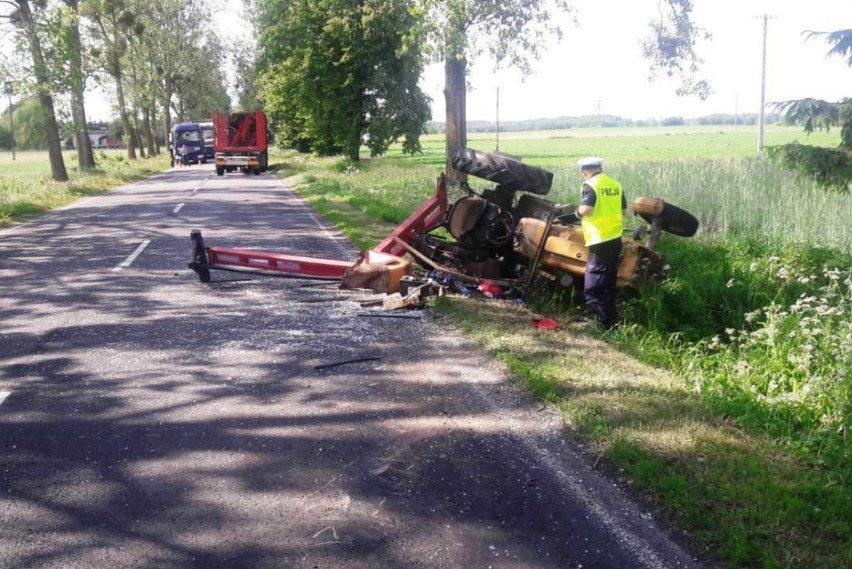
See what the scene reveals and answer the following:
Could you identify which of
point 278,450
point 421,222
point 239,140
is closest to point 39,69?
point 239,140

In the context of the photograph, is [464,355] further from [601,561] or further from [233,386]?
[601,561]

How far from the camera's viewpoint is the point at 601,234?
692 cm

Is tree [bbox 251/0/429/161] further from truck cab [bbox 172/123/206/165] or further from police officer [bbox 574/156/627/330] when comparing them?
police officer [bbox 574/156/627/330]

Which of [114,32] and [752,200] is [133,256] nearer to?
[752,200]

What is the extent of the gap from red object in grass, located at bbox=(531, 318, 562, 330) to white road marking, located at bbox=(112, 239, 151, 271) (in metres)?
6.11

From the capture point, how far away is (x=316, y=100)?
1476 inches

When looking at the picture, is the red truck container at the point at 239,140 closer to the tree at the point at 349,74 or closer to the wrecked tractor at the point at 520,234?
the tree at the point at 349,74

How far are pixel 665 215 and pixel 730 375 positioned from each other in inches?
77.9

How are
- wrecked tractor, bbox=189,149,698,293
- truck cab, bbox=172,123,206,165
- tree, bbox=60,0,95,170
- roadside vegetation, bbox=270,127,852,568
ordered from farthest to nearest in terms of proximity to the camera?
truck cab, bbox=172,123,206,165 < tree, bbox=60,0,95,170 < wrecked tractor, bbox=189,149,698,293 < roadside vegetation, bbox=270,127,852,568

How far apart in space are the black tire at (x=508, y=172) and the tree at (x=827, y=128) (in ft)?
10.7

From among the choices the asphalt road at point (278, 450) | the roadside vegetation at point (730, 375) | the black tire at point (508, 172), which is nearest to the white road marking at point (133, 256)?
the asphalt road at point (278, 450)

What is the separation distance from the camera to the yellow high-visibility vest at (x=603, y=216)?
22.6ft

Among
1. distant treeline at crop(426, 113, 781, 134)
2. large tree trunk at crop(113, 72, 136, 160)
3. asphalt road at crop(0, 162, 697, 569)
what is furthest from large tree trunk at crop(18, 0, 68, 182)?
distant treeline at crop(426, 113, 781, 134)

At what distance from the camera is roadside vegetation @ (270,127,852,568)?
3750 millimetres
